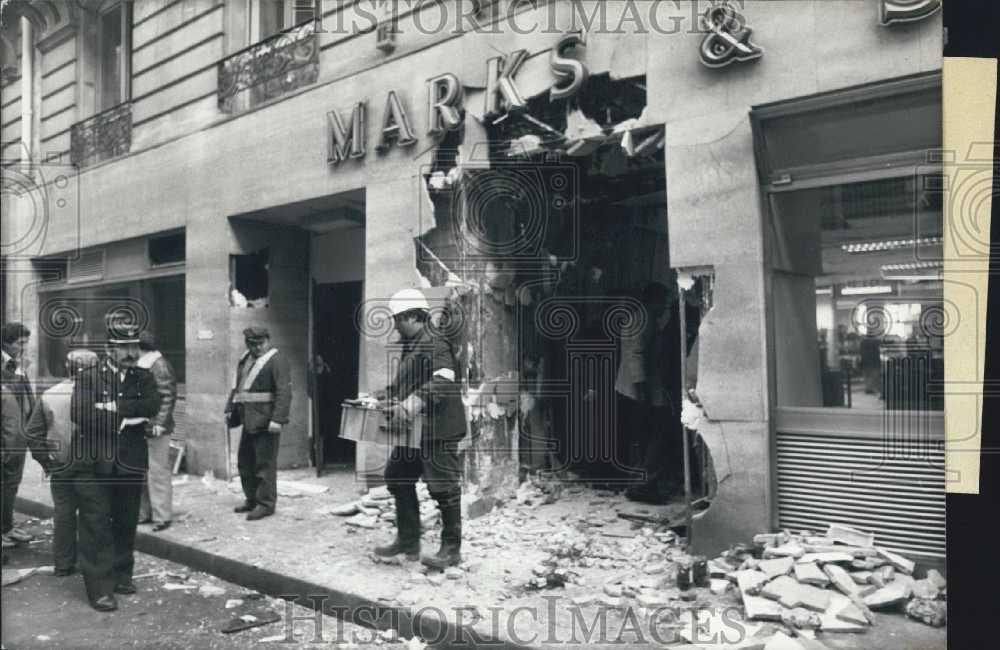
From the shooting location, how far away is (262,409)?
6.86 meters

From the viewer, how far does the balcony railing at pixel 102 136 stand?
10578mm

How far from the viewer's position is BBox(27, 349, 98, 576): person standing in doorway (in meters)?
4.95

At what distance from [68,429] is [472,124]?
419cm

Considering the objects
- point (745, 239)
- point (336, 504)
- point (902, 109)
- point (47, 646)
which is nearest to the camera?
point (47, 646)

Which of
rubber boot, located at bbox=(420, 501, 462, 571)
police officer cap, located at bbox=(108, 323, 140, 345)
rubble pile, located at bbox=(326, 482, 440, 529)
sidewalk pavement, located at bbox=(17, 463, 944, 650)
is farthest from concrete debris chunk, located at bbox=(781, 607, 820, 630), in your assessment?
police officer cap, located at bbox=(108, 323, 140, 345)

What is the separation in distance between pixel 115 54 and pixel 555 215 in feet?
23.7

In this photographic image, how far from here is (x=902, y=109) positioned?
4805 mm

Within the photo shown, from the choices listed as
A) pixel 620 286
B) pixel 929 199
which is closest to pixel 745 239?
pixel 929 199

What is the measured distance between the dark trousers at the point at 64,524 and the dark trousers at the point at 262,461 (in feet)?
5.56

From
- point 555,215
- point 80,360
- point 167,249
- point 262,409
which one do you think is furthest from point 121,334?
point 167,249

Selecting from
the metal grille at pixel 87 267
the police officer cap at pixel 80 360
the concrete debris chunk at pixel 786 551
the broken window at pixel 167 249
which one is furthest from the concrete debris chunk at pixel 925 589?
the metal grille at pixel 87 267

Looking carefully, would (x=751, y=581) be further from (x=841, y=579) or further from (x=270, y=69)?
(x=270, y=69)

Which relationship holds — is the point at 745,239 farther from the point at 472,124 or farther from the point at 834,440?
the point at 472,124

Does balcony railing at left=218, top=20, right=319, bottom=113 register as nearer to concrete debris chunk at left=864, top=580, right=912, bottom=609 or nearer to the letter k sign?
the letter k sign
